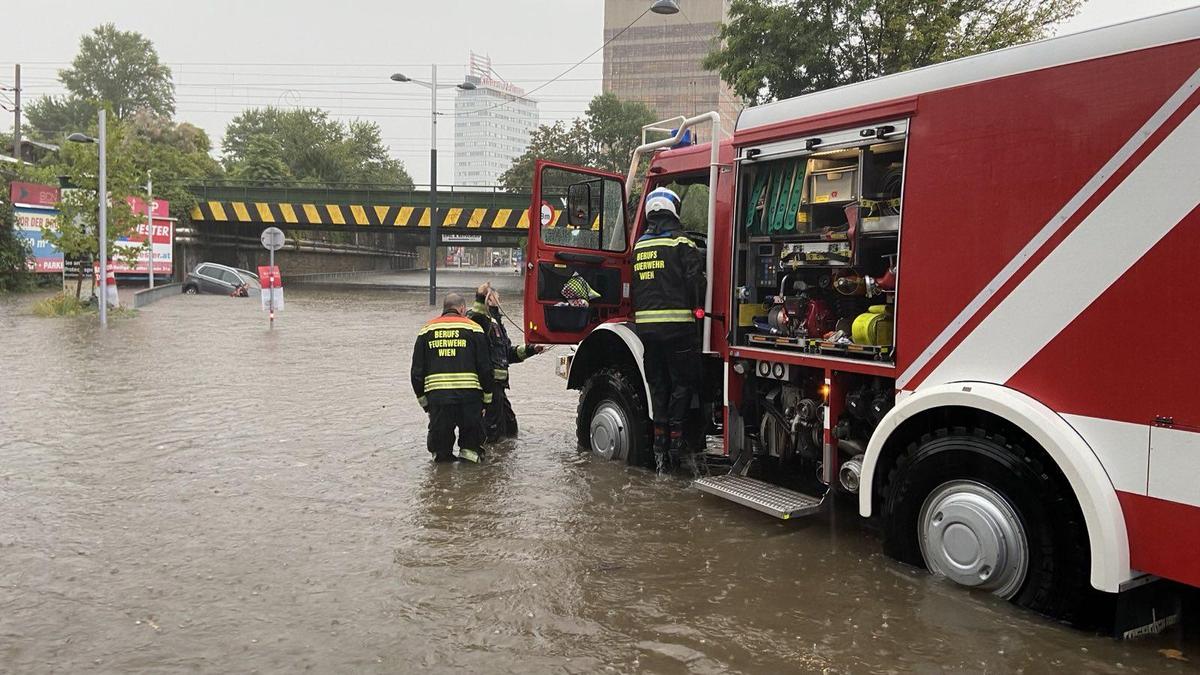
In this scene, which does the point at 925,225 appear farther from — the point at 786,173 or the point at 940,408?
the point at 786,173

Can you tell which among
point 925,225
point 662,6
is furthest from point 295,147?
point 925,225

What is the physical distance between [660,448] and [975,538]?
9.07 feet

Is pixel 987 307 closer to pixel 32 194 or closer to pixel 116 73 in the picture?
pixel 32 194

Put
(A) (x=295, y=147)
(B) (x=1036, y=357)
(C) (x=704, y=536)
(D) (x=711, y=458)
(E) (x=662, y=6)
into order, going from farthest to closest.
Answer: (A) (x=295, y=147) → (E) (x=662, y=6) → (D) (x=711, y=458) → (C) (x=704, y=536) → (B) (x=1036, y=357)

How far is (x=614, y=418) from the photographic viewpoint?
7078 mm

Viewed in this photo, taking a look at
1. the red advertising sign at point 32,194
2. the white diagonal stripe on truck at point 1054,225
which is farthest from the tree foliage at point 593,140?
the white diagonal stripe on truck at point 1054,225

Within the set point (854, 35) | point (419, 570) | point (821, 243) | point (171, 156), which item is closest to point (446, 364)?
point (419, 570)

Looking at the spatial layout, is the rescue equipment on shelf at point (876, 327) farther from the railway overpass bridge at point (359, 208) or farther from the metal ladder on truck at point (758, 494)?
the railway overpass bridge at point (359, 208)

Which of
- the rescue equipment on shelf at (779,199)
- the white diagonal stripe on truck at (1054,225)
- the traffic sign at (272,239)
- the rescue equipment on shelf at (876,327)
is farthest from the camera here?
the traffic sign at (272,239)

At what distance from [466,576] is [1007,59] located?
3.72 metres

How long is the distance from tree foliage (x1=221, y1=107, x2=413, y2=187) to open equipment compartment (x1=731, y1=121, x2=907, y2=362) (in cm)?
4549

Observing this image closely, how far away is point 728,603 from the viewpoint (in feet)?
14.2

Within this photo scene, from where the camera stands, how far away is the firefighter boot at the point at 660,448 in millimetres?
6500

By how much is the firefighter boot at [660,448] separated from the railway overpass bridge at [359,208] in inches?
1240
